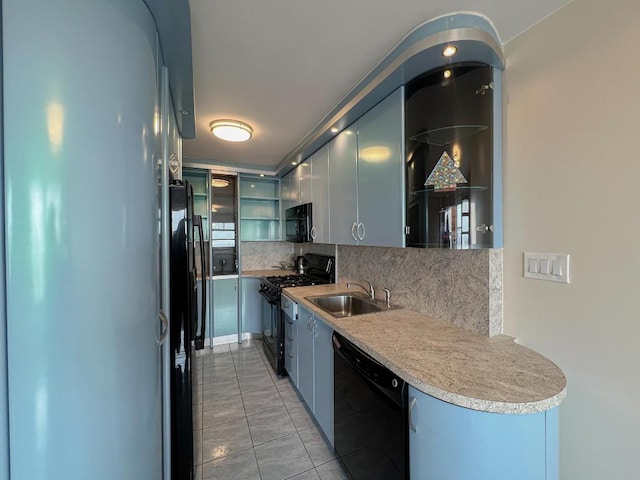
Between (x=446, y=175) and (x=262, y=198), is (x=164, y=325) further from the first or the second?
(x=262, y=198)

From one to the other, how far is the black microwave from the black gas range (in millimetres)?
357

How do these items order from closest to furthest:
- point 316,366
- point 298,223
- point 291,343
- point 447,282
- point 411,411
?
point 411,411 < point 447,282 < point 316,366 < point 291,343 < point 298,223

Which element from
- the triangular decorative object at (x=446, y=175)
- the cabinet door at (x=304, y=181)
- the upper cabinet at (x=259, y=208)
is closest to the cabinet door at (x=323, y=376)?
the triangular decorative object at (x=446, y=175)

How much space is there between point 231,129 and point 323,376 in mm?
2117

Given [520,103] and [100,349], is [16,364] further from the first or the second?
[520,103]

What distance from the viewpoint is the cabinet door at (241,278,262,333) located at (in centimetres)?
363

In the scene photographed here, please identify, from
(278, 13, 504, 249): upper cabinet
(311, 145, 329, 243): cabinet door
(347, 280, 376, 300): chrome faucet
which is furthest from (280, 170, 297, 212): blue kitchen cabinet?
(278, 13, 504, 249): upper cabinet

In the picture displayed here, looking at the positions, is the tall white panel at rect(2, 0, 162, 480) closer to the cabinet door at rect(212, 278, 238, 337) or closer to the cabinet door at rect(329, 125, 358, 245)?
the cabinet door at rect(329, 125, 358, 245)

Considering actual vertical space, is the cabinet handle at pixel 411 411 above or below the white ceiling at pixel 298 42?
below

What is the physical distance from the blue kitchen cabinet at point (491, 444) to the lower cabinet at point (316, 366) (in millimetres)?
837

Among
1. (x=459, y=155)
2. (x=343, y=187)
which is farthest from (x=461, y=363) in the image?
(x=343, y=187)

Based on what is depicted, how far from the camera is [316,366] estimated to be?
74.5 inches

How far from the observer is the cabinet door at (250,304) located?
3627 millimetres

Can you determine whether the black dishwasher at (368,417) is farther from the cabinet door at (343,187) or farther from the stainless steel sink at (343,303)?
the cabinet door at (343,187)
